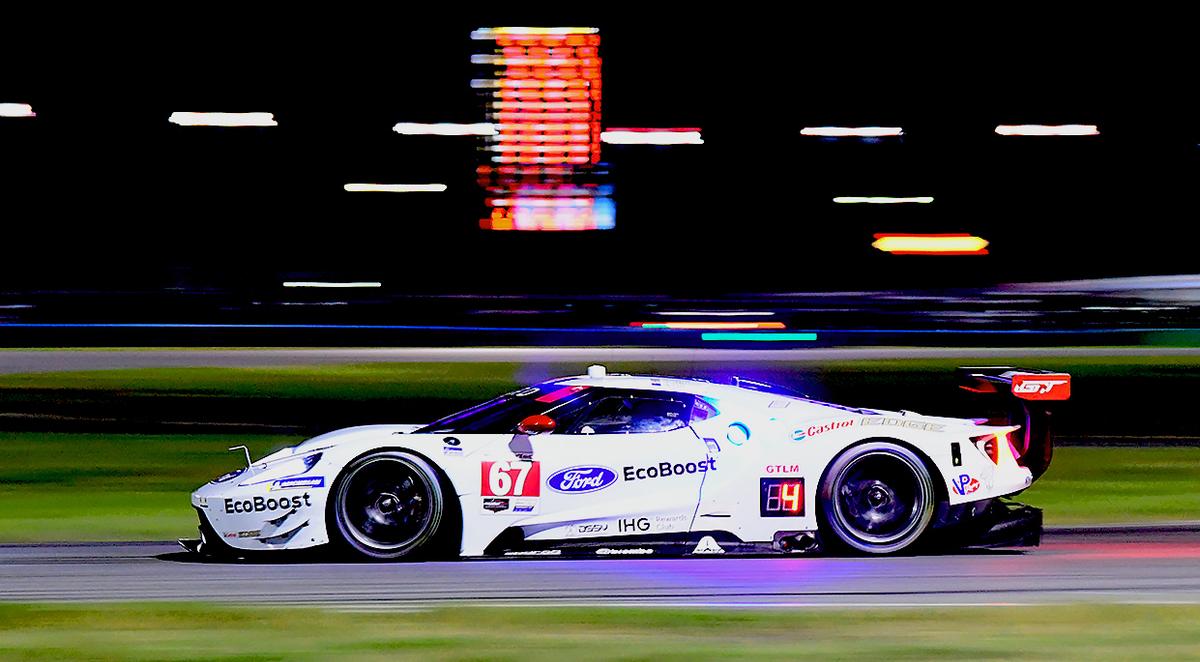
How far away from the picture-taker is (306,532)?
7.81 metres

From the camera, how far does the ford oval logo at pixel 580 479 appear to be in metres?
7.85

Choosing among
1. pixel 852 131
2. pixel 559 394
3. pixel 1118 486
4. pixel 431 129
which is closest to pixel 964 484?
pixel 559 394

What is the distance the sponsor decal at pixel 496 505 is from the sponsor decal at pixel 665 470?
62cm

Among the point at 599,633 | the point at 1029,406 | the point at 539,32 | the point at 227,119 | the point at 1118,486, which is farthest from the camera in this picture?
the point at 227,119

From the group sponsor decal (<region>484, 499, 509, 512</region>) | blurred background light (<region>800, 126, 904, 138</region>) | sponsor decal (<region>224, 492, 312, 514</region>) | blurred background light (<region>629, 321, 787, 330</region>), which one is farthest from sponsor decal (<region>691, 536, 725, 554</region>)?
blurred background light (<region>800, 126, 904, 138</region>)

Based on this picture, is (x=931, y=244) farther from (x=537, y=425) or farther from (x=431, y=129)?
(x=537, y=425)

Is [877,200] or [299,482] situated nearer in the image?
[299,482]

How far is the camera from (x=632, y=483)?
310 inches

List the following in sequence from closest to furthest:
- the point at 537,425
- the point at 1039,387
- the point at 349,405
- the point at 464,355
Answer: the point at 537,425 < the point at 1039,387 < the point at 349,405 < the point at 464,355

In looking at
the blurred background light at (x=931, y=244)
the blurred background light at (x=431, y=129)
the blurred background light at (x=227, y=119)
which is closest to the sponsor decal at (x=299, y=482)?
the blurred background light at (x=931, y=244)

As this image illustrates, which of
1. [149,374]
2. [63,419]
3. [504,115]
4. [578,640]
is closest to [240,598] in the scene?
[578,640]

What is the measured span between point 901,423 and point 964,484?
0.45 metres

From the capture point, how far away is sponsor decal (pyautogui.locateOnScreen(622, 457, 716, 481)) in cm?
789

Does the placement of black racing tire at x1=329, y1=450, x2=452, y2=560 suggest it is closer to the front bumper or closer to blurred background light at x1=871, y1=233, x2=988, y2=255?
the front bumper
